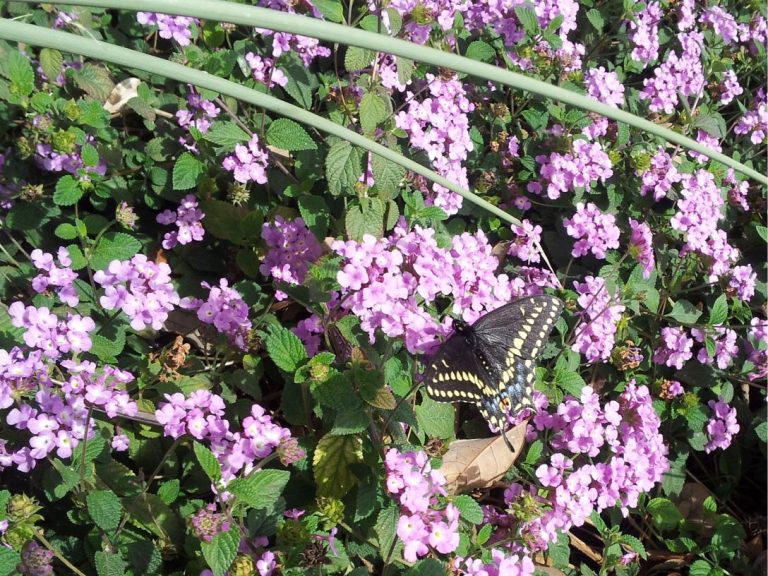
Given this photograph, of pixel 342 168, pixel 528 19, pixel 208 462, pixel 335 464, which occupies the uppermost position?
pixel 528 19

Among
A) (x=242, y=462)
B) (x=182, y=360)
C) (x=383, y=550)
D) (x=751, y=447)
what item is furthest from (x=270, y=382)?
(x=751, y=447)

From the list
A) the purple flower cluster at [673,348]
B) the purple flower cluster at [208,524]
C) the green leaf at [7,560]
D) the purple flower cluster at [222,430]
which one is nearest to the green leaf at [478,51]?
the purple flower cluster at [673,348]

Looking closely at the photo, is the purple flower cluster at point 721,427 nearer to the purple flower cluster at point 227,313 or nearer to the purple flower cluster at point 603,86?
the purple flower cluster at point 603,86

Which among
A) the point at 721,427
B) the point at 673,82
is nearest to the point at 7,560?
the point at 721,427

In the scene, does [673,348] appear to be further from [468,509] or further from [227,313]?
[227,313]

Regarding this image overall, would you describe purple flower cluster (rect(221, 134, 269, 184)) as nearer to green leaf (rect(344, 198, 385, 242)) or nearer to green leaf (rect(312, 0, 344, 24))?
green leaf (rect(344, 198, 385, 242))

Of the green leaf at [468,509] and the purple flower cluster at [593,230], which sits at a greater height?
the purple flower cluster at [593,230]
